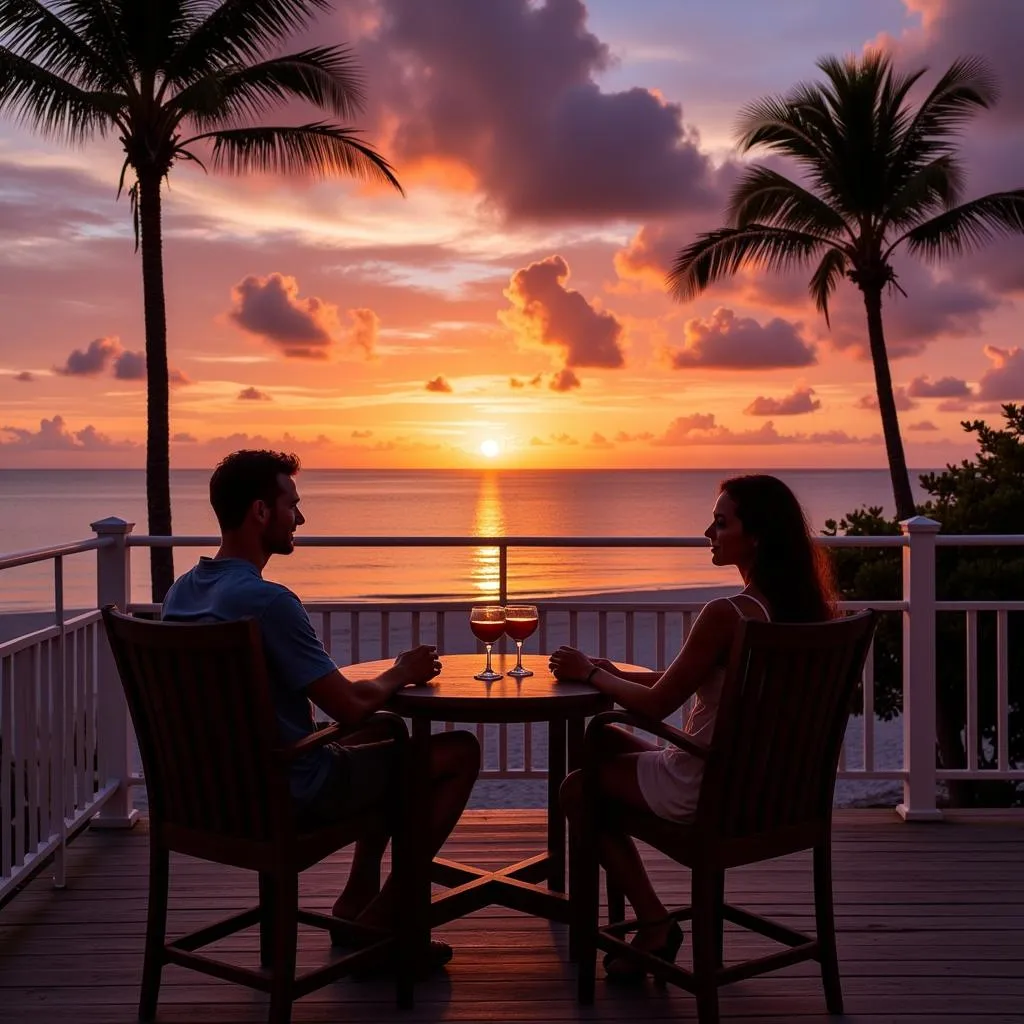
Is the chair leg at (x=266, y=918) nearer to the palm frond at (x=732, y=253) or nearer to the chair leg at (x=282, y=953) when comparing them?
the chair leg at (x=282, y=953)

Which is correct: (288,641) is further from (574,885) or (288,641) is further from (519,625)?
(574,885)

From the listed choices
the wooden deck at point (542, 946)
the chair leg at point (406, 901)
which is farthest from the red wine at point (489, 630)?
the wooden deck at point (542, 946)

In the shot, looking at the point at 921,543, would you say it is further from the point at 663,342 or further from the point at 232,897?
the point at 663,342

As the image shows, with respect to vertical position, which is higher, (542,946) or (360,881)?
(360,881)

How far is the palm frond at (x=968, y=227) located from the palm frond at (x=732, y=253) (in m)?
1.33

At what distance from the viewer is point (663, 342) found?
39.4 meters

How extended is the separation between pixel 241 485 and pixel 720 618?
1217 millimetres

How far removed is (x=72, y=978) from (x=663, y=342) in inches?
1467

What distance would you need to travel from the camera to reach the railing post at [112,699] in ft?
15.5

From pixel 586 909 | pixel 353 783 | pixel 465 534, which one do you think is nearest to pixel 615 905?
pixel 586 909

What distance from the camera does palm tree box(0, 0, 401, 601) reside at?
12852mm

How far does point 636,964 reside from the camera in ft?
10.2

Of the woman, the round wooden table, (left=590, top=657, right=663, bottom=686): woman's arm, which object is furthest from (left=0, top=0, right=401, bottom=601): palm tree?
the woman

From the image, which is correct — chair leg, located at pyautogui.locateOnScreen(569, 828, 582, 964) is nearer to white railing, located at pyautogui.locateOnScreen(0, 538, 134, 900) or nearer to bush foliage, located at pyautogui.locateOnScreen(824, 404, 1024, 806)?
white railing, located at pyautogui.locateOnScreen(0, 538, 134, 900)
